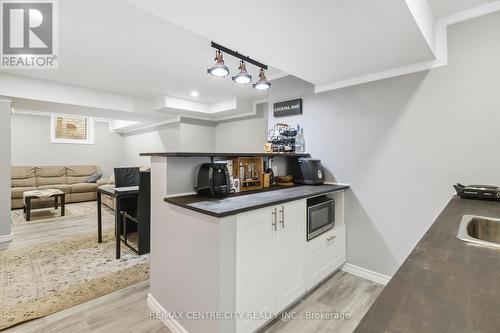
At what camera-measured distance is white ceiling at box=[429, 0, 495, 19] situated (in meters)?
1.76

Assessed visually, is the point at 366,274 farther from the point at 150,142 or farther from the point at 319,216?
the point at 150,142

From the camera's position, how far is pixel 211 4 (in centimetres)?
139

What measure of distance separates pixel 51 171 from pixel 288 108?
694 cm

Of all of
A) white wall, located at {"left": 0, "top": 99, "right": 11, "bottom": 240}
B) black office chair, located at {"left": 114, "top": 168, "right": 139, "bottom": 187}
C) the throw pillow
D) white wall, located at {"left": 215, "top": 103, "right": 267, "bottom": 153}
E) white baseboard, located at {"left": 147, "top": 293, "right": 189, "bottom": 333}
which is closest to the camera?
white baseboard, located at {"left": 147, "top": 293, "right": 189, "bottom": 333}

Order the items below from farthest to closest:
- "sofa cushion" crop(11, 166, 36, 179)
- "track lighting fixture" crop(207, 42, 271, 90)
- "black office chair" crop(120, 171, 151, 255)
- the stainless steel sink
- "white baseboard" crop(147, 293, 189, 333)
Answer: "sofa cushion" crop(11, 166, 36, 179) < "black office chair" crop(120, 171, 151, 255) < "track lighting fixture" crop(207, 42, 271, 90) < "white baseboard" crop(147, 293, 189, 333) < the stainless steel sink

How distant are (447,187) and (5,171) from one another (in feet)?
18.2

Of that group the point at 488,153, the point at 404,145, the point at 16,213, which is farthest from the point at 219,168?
the point at 16,213

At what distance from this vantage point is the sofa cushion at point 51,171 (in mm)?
6230

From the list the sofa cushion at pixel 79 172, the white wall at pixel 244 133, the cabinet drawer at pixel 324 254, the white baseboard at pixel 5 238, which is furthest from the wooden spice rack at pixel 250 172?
the sofa cushion at pixel 79 172

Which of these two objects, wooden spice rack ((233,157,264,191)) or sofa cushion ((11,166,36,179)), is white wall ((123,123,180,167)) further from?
wooden spice rack ((233,157,264,191))

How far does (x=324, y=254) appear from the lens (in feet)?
7.37

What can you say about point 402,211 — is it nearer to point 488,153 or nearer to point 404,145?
point 404,145

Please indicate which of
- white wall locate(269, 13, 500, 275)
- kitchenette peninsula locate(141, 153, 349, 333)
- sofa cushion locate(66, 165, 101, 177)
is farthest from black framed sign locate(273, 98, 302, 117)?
sofa cushion locate(66, 165, 101, 177)
